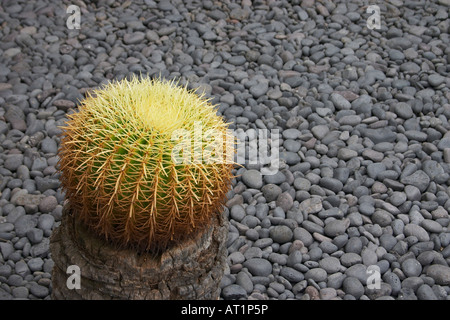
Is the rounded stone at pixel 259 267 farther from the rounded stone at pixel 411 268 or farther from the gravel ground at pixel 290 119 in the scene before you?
the rounded stone at pixel 411 268

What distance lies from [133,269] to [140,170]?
46 centimetres

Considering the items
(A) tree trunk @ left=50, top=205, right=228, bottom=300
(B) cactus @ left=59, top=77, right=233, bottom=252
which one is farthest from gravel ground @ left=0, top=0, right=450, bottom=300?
(B) cactus @ left=59, top=77, right=233, bottom=252

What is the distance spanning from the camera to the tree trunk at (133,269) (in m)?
2.36

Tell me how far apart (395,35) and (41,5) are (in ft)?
10.1

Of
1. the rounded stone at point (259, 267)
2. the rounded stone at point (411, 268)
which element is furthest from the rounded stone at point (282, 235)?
the rounded stone at point (411, 268)

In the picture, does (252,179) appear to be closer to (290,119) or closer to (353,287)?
(290,119)

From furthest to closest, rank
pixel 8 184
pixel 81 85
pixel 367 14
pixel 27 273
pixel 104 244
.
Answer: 1. pixel 367 14
2. pixel 81 85
3. pixel 8 184
4. pixel 27 273
5. pixel 104 244

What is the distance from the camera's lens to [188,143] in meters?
2.21

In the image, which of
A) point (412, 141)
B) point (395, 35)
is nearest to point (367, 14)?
point (395, 35)

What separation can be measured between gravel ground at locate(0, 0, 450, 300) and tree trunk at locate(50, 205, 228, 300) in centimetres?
45

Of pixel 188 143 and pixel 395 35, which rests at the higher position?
pixel 188 143

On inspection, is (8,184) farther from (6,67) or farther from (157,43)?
(157,43)

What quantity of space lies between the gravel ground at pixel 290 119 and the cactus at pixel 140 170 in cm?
78

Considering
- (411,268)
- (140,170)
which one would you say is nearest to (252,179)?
(411,268)
